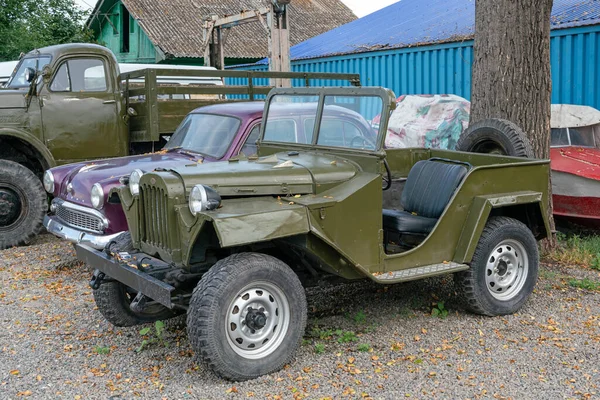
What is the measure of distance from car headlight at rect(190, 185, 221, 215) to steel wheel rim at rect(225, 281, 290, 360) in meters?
0.52

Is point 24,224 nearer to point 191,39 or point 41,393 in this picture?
point 41,393

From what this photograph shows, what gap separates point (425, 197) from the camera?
17.1 feet

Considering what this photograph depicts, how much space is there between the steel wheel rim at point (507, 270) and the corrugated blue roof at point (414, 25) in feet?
17.0

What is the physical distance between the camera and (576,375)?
13.2 feet

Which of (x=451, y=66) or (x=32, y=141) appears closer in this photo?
(x=32, y=141)

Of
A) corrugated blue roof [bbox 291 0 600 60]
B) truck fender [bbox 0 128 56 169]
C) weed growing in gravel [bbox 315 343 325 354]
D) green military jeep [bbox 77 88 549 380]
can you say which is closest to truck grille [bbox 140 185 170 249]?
green military jeep [bbox 77 88 549 380]

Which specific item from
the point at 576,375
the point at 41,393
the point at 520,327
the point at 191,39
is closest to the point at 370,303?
the point at 520,327

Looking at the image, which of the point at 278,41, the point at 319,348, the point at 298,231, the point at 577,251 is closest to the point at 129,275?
the point at 298,231

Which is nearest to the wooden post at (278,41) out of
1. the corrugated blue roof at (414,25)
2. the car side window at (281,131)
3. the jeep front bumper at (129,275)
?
the corrugated blue roof at (414,25)

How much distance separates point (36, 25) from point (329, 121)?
18855 millimetres

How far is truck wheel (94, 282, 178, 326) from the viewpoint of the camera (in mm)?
4754

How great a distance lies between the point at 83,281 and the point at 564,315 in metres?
4.30

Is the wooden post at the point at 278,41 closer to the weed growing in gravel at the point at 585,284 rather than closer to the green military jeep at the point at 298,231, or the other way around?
the green military jeep at the point at 298,231

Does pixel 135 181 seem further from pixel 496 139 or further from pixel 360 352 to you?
pixel 496 139
